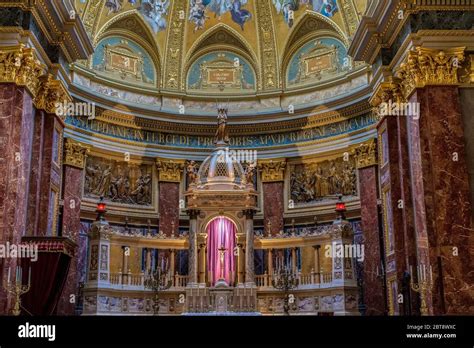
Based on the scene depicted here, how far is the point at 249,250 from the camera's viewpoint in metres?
21.7

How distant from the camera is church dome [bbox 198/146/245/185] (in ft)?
74.1

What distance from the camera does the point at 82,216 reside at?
939 inches

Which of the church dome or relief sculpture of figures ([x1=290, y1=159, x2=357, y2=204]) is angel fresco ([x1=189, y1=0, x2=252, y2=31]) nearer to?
relief sculpture of figures ([x1=290, y1=159, x2=357, y2=204])

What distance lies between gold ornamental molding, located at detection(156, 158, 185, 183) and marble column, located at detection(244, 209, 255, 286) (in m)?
5.61

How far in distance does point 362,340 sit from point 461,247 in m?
7.35

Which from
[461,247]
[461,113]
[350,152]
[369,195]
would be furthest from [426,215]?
[350,152]

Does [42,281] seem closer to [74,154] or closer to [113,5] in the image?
[74,154]

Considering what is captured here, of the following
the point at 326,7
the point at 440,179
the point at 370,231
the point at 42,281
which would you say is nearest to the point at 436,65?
the point at 440,179

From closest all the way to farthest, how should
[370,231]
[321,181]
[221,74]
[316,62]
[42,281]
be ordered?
[42,281]
[370,231]
[321,181]
[316,62]
[221,74]

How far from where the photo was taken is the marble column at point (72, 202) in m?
21.4

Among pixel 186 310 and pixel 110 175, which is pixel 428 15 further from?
pixel 110 175

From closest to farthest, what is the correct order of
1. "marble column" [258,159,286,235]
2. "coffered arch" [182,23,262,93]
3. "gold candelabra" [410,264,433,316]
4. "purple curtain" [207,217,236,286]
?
"gold candelabra" [410,264,433,316] → "purple curtain" [207,217,236,286] → "marble column" [258,159,286,235] → "coffered arch" [182,23,262,93]

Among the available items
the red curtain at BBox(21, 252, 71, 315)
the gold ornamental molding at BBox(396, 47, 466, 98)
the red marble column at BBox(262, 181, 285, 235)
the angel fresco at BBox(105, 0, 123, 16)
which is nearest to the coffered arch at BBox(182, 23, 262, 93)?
the angel fresco at BBox(105, 0, 123, 16)

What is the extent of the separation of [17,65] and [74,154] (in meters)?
9.61
